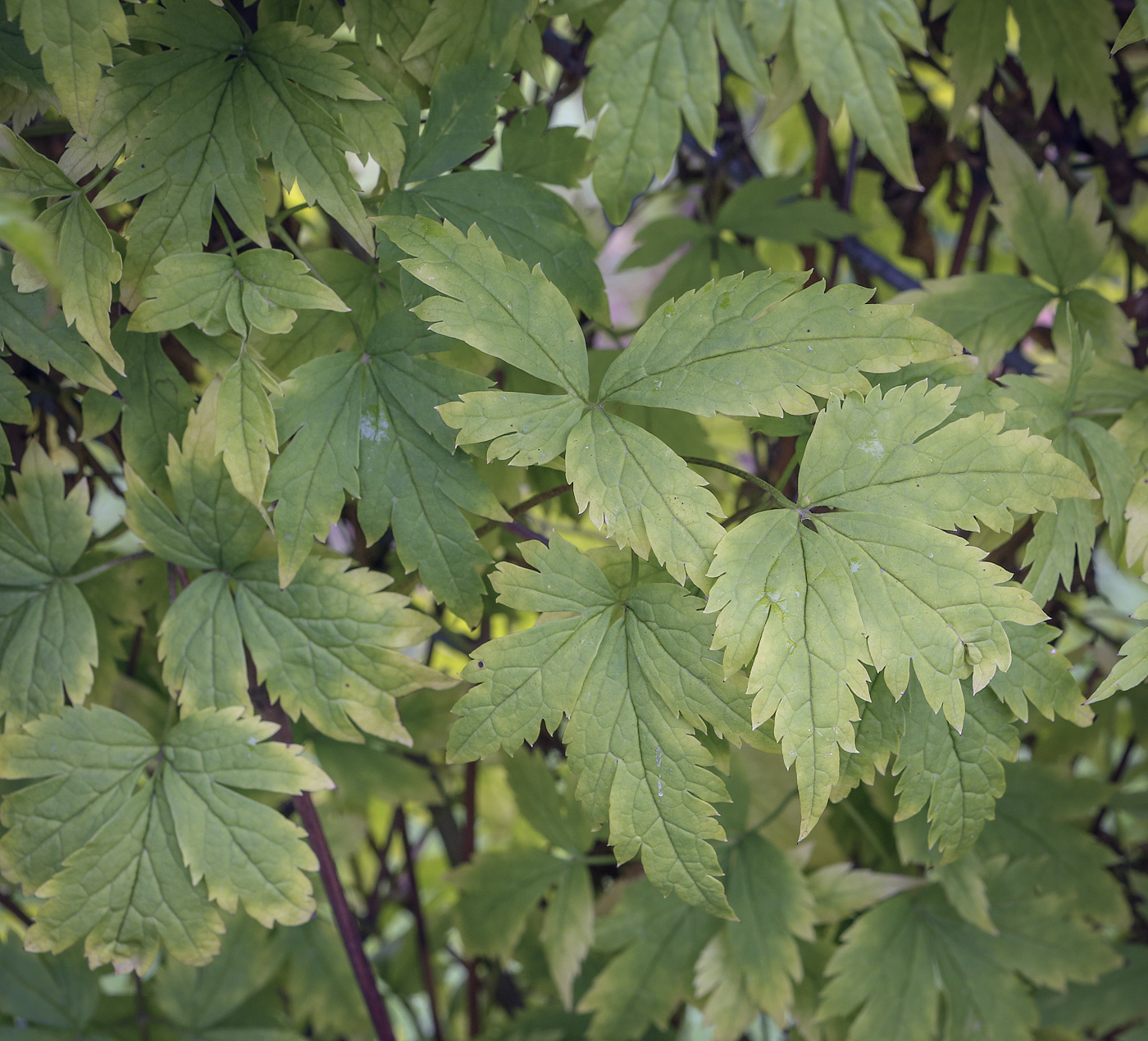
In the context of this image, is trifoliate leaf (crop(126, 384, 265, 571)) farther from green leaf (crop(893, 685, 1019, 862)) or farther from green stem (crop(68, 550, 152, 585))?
green leaf (crop(893, 685, 1019, 862))

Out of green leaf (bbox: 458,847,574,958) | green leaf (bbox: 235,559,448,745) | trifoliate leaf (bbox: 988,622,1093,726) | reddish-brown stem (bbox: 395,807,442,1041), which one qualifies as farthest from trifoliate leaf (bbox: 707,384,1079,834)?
reddish-brown stem (bbox: 395,807,442,1041)

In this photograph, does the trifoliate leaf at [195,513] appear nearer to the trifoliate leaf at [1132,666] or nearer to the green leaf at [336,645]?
the green leaf at [336,645]

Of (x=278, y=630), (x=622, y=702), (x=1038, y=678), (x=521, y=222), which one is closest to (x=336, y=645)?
(x=278, y=630)

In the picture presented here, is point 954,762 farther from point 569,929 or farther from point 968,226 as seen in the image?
point 968,226

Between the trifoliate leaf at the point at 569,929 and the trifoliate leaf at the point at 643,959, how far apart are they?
23 mm

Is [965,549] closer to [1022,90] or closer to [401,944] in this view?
[1022,90]

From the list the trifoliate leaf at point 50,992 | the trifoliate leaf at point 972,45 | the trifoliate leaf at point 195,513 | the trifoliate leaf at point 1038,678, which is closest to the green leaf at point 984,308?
the trifoliate leaf at point 972,45

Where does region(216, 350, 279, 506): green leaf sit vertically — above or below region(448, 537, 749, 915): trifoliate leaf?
above

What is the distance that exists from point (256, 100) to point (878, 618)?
2.29 feet

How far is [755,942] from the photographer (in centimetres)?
105

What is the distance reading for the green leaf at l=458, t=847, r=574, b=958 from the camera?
1.26m

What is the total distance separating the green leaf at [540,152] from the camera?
2.94 ft

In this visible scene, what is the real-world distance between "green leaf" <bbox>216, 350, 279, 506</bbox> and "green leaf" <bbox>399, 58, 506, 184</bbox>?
257mm

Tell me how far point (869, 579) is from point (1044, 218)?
58 centimetres
